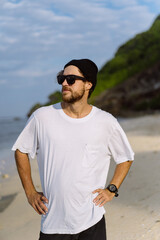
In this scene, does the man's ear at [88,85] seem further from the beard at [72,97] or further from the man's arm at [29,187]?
the man's arm at [29,187]

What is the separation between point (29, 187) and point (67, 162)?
0.41 metres

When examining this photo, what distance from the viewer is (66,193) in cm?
239


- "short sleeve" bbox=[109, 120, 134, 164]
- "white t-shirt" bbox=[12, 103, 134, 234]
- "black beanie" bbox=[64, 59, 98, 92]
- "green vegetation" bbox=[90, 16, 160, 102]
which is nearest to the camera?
"white t-shirt" bbox=[12, 103, 134, 234]

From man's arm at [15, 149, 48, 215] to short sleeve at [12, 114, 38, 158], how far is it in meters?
0.05

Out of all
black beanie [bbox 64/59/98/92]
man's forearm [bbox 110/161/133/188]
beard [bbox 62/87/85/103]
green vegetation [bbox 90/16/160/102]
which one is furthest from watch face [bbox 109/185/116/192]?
green vegetation [bbox 90/16/160/102]

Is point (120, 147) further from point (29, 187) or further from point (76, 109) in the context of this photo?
point (29, 187)

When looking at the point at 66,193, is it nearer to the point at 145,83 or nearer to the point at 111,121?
the point at 111,121

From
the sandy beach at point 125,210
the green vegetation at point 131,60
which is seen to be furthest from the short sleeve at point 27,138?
the green vegetation at point 131,60

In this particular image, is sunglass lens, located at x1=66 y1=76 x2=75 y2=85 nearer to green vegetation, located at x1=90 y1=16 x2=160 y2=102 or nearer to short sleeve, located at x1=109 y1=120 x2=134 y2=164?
short sleeve, located at x1=109 y1=120 x2=134 y2=164

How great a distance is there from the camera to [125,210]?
5344mm

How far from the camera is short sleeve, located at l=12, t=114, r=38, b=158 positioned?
2.49 meters

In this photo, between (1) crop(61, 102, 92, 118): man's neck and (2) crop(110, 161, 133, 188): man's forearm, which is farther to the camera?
(2) crop(110, 161, 133, 188): man's forearm

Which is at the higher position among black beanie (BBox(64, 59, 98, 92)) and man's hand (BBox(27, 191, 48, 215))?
black beanie (BBox(64, 59, 98, 92))

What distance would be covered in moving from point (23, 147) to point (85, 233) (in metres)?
0.90
